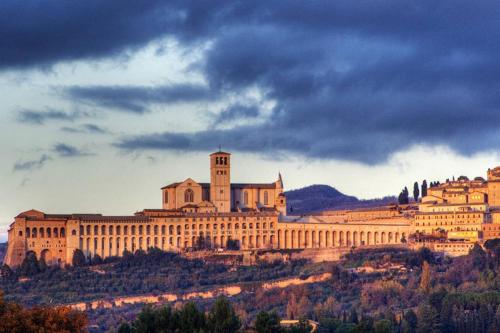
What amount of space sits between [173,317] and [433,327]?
23.0 metres

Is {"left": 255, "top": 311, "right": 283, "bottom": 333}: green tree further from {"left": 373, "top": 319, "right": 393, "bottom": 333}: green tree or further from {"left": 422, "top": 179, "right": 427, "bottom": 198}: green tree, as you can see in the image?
{"left": 422, "top": 179, "right": 427, "bottom": 198}: green tree

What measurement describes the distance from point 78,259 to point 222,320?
1515 inches

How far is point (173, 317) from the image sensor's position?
61.6 m

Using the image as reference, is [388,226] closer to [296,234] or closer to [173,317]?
[296,234]

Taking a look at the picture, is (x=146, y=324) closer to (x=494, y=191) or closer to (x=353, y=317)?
(x=353, y=317)

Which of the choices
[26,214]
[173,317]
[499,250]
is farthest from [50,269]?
[173,317]

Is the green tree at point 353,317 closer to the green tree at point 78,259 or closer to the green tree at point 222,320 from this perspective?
the green tree at point 222,320

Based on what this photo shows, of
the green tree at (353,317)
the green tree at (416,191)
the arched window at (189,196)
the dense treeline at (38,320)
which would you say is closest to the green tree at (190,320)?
the dense treeline at (38,320)

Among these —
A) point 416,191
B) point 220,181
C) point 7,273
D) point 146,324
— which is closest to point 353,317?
point 146,324

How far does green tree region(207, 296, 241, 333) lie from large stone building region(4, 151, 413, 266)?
129ft

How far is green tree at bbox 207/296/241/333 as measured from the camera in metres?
62.8

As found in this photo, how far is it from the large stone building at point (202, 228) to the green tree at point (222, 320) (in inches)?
1546

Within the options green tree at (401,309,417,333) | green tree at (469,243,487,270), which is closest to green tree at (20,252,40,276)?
green tree at (401,309,417,333)

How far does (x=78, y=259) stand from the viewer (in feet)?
330
